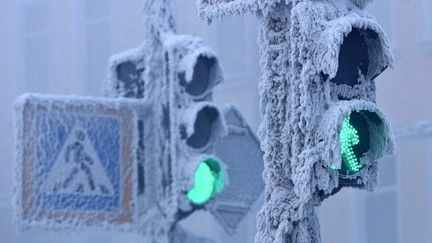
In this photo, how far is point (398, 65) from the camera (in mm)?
13727

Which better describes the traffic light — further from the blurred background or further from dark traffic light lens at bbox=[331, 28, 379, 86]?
dark traffic light lens at bbox=[331, 28, 379, 86]

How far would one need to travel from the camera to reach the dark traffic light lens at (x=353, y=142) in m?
4.55

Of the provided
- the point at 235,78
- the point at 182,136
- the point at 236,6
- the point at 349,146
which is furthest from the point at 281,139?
the point at 235,78

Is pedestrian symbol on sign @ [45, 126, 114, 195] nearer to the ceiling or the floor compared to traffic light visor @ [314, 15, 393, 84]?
nearer to the floor

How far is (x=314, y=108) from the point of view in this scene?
4426mm

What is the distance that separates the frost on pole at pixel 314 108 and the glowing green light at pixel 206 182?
2.40 meters

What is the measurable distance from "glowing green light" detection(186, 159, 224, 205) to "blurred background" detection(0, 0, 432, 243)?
1.12 metres

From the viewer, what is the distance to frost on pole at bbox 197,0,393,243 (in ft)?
14.4

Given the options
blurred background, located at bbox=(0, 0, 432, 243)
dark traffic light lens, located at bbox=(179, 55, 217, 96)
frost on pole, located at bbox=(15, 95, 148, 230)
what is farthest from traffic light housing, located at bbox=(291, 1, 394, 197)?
blurred background, located at bbox=(0, 0, 432, 243)

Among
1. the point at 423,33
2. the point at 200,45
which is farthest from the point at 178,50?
the point at 423,33

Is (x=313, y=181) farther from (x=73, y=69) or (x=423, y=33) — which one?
(x=73, y=69)

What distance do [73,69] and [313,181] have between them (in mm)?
15713

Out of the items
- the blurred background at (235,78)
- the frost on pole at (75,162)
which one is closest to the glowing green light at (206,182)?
the frost on pole at (75,162)

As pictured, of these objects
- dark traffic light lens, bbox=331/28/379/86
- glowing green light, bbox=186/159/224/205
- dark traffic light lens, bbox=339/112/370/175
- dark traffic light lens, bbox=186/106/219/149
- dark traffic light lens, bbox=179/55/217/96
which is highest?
dark traffic light lens, bbox=179/55/217/96
